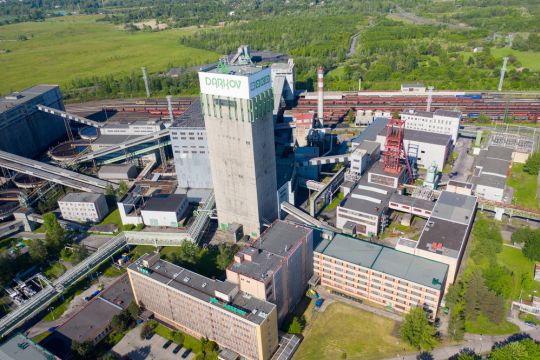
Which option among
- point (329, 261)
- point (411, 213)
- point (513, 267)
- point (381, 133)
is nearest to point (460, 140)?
point (381, 133)

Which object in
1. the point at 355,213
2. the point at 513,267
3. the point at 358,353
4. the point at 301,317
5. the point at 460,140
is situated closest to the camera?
the point at 358,353

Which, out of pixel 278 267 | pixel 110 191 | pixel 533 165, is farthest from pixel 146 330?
pixel 533 165

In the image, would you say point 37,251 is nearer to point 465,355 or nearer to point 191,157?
point 191,157

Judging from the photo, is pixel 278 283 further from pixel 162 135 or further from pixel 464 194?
pixel 162 135

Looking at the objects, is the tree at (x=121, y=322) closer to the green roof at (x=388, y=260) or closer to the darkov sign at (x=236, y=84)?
the green roof at (x=388, y=260)

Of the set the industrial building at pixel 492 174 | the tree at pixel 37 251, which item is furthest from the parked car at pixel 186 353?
the industrial building at pixel 492 174

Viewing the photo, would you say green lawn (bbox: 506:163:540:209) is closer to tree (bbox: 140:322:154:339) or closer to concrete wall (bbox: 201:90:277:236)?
concrete wall (bbox: 201:90:277:236)
